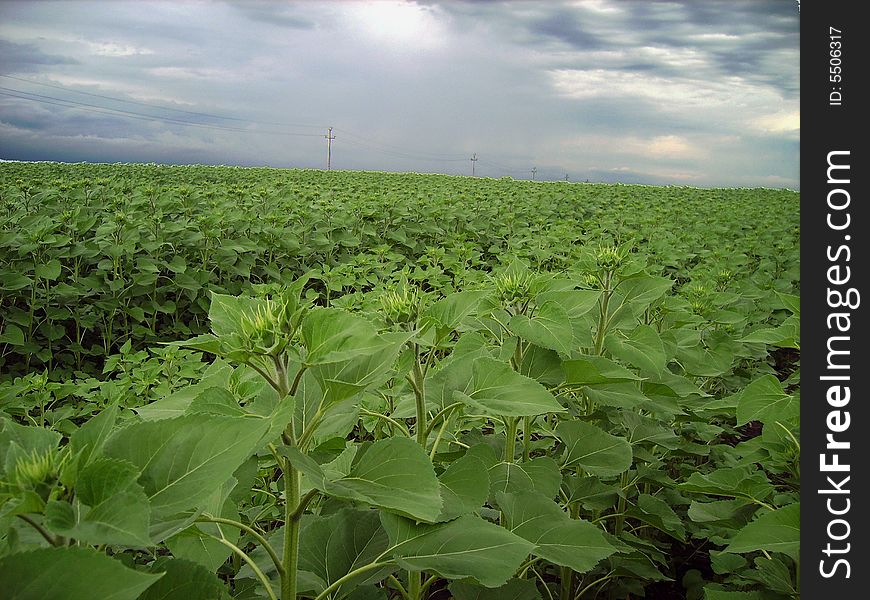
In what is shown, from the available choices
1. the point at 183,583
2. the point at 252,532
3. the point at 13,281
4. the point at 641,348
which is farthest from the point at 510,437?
the point at 13,281

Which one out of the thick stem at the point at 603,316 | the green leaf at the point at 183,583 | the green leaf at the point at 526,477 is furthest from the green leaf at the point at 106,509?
the thick stem at the point at 603,316

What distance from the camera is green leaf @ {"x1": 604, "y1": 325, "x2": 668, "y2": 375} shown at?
177 centimetres

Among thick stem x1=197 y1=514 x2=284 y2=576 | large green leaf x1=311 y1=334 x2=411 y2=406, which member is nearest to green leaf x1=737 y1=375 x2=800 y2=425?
large green leaf x1=311 y1=334 x2=411 y2=406

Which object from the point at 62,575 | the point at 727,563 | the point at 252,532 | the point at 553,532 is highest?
the point at 62,575

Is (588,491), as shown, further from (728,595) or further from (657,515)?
(728,595)

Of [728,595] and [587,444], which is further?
Answer: [587,444]

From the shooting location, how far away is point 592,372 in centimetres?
152

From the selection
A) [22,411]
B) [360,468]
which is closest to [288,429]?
[360,468]

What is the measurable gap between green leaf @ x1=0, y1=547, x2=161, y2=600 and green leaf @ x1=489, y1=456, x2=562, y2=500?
3.05ft

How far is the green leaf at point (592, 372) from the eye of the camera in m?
1.50

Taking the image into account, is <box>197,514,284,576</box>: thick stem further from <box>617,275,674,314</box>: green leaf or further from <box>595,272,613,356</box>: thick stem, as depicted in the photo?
<box>617,275,674,314</box>: green leaf

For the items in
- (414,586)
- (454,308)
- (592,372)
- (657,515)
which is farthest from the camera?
(657,515)

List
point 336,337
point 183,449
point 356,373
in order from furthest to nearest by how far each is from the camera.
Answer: point 356,373, point 336,337, point 183,449

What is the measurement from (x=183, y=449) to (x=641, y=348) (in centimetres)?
134
